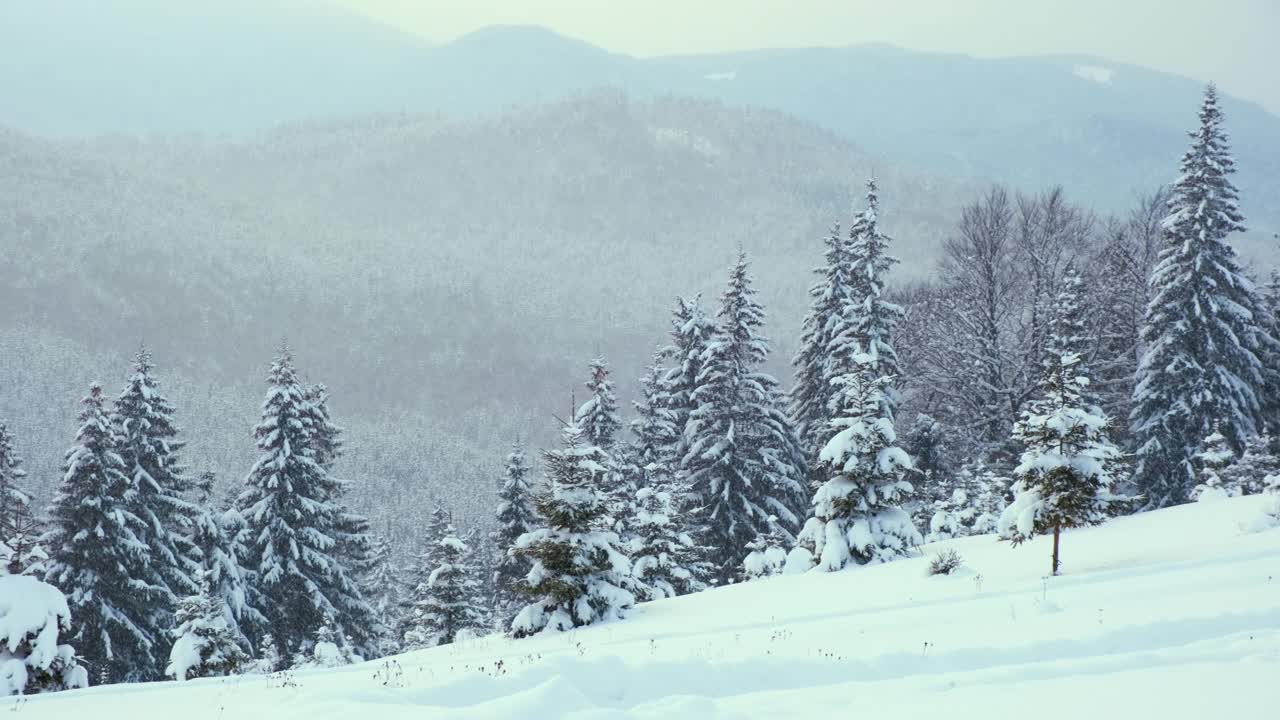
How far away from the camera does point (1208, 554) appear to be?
1457 cm

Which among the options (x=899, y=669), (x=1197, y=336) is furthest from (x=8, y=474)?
(x=1197, y=336)

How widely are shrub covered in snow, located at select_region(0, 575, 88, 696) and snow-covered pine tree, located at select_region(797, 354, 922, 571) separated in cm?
1572

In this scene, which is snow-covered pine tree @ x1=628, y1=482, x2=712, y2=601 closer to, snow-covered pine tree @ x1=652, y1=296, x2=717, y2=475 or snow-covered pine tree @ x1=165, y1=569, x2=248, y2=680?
snow-covered pine tree @ x1=652, y1=296, x2=717, y2=475

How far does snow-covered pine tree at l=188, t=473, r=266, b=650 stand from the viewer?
3067 centimetres

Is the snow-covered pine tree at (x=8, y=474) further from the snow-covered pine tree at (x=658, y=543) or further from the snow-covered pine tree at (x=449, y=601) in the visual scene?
the snow-covered pine tree at (x=658, y=543)

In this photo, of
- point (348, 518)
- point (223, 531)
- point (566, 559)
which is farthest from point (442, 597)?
point (566, 559)

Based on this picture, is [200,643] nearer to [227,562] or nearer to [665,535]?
[227,562]

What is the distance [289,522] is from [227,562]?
95.9 inches

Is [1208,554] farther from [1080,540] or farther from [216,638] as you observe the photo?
[216,638]

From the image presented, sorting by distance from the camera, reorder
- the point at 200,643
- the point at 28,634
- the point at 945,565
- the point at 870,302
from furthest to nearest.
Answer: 1. the point at 870,302
2. the point at 200,643
3. the point at 945,565
4. the point at 28,634

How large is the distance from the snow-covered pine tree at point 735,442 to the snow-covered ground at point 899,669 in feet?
60.9

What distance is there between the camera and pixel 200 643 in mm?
20391

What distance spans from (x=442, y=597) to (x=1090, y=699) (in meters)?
27.4

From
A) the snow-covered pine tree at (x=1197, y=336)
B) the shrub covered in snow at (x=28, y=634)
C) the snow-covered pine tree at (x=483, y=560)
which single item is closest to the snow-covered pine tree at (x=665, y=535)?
the shrub covered in snow at (x=28, y=634)
